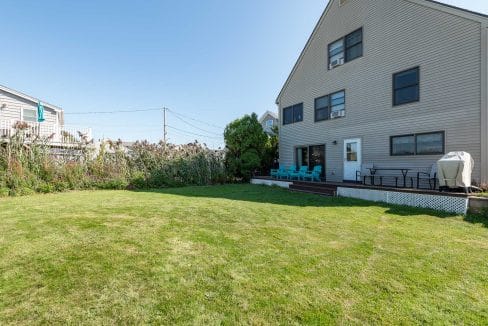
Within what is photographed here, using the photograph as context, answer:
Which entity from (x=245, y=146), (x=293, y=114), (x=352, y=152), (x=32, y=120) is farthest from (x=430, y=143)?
(x=32, y=120)

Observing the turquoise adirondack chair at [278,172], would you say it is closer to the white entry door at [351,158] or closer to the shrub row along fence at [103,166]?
the shrub row along fence at [103,166]

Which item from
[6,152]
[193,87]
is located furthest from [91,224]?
[193,87]

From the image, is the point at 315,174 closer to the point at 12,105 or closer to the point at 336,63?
the point at 336,63

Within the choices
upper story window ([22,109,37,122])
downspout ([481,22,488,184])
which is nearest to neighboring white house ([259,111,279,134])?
upper story window ([22,109,37,122])

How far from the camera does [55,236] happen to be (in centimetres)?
389

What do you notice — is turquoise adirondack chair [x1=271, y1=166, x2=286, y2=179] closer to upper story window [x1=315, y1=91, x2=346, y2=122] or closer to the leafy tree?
the leafy tree

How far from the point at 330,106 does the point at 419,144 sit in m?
4.66

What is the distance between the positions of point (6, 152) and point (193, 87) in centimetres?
1598

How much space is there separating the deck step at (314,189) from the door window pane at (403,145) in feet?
9.45

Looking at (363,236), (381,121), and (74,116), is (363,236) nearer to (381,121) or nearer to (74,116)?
(381,121)

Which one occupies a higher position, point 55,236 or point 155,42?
point 155,42

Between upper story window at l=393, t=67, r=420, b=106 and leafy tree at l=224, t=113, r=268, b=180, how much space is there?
779 centimetres

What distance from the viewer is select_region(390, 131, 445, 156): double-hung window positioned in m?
8.66

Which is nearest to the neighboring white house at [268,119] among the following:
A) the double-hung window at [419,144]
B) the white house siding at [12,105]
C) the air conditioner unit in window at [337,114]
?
the air conditioner unit in window at [337,114]
